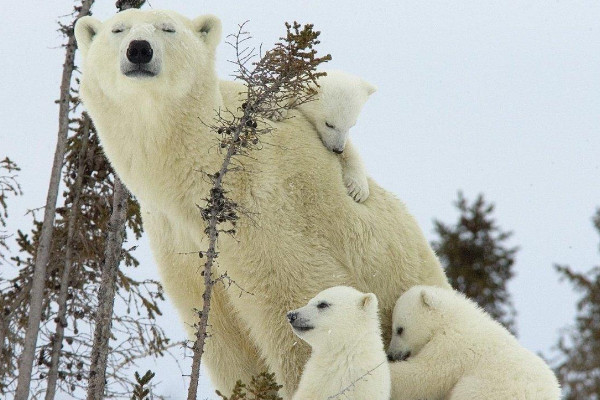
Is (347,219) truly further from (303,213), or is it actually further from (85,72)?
(85,72)

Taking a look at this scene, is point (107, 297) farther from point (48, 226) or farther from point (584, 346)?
point (584, 346)

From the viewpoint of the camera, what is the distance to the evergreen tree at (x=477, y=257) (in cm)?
1748

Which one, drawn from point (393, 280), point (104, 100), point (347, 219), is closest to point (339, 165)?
point (347, 219)

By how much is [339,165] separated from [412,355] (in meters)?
1.45

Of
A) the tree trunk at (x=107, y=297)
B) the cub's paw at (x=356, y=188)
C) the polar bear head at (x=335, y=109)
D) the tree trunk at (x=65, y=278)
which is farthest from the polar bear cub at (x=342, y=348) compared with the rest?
the tree trunk at (x=65, y=278)

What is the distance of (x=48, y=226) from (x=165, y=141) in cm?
391

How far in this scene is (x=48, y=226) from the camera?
9211 millimetres

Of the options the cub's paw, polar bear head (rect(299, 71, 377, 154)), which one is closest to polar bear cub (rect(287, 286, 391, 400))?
the cub's paw

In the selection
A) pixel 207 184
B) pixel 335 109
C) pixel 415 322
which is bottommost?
pixel 415 322

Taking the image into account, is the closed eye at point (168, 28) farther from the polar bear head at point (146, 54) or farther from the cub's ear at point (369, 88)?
the cub's ear at point (369, 88)

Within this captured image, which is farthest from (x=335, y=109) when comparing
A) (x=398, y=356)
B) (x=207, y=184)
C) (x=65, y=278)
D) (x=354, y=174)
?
(x=65, y=278)

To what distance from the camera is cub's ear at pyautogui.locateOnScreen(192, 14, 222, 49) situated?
5988 millimetres

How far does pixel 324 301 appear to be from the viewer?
5.30m

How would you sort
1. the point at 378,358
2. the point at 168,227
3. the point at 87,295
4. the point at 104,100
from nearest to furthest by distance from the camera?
the point at 378,358
the point at 104,100
the point at 168,227
the point at 87,295
